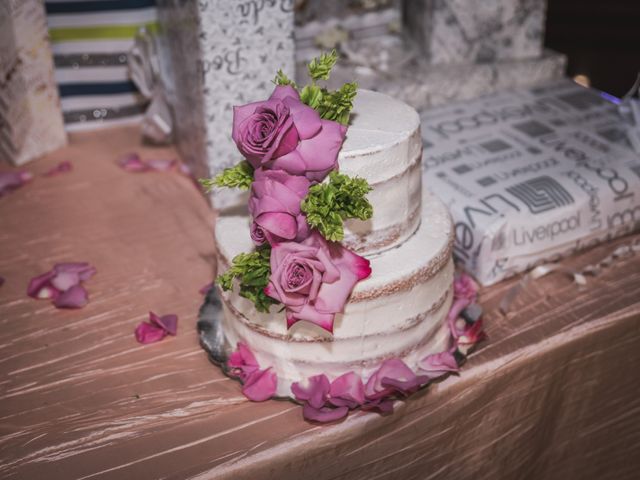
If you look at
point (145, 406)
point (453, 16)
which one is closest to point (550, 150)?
point (453, 16)

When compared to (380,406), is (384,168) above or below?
above

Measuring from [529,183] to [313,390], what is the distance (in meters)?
0.60

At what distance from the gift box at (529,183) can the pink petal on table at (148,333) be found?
546 millimetres

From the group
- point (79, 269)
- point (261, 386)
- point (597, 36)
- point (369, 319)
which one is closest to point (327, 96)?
point (369, 319)

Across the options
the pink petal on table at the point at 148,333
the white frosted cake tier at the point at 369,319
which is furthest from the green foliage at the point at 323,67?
the pink petal on table at the point at 148,333

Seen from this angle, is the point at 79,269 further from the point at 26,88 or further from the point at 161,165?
the point at 26,88

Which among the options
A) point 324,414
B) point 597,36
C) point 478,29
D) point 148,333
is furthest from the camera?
point 597,36

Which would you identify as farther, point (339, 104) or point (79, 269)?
point (79, 269)

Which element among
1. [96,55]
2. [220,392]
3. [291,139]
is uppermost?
[291,139]

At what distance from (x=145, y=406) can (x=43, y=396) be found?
0.53 ft

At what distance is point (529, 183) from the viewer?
130cm

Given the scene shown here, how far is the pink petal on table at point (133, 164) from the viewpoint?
166cm

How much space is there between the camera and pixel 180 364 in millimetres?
1102

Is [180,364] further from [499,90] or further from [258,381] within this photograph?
[499,90]
